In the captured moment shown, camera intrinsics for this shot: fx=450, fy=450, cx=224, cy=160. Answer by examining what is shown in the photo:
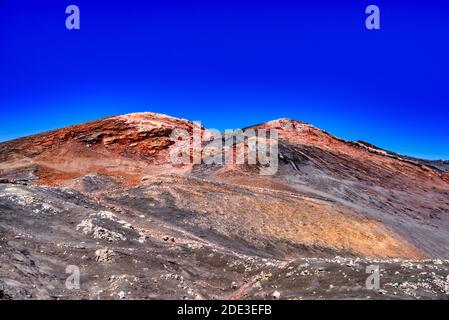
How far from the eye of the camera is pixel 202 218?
20578 millimetres

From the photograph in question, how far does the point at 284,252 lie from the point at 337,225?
5878 millimetres

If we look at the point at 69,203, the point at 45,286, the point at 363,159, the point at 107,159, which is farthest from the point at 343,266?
the point at 363,159

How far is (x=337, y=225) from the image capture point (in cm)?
2378

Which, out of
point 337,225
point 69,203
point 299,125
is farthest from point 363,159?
point 69,203

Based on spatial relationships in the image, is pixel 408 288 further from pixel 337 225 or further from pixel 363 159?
pixel 363 159

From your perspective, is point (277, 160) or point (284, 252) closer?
point (284, 252)

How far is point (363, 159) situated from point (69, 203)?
3785cm

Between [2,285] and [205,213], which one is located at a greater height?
[2,285]

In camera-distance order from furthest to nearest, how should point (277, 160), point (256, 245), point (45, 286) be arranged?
point (277, 160) → point (256, 245) → point (45, 286)

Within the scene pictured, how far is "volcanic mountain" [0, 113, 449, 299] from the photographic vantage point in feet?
34.3

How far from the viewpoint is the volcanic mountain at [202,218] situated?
412 inches

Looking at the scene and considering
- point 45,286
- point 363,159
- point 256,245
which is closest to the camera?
point 45,286

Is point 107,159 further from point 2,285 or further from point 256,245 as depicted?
point 2,285

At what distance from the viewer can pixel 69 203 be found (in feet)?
53.9
